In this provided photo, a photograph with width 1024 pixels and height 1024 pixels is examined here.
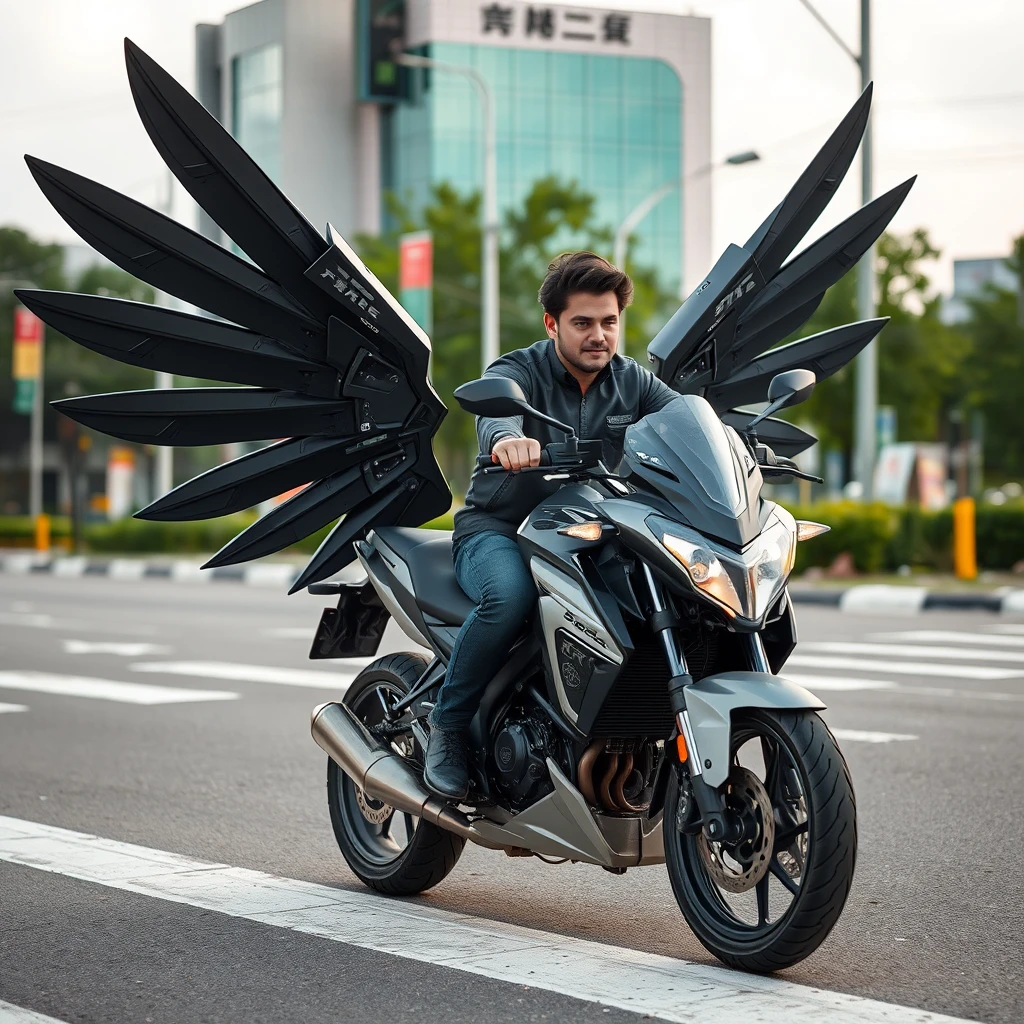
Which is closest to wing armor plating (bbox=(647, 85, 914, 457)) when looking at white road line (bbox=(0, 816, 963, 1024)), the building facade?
A: white road line (bbox=(0, 816, 963, 1024))

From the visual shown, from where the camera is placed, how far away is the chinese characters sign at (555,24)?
202 ft

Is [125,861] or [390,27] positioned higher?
[390,27]

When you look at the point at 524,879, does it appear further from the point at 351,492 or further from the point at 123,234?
the point at 123,234

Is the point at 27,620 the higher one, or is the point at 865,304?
the point at 865,304

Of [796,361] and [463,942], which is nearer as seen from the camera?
[463,942]

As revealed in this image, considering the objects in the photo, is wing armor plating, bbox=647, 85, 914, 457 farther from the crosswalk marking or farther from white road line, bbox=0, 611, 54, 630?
white road line, bbox=0, 611, 54, 630

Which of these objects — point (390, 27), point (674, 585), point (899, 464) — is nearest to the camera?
point (674, 585)

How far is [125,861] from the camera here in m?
5.91

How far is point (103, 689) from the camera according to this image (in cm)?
1153

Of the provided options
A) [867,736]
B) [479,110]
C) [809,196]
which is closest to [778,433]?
[809,196]

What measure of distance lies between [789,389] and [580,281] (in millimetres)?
693

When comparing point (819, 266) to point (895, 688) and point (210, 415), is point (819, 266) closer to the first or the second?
point (210, 415)

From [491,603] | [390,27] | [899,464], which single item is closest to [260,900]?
[491,603]

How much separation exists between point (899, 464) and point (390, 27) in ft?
129
